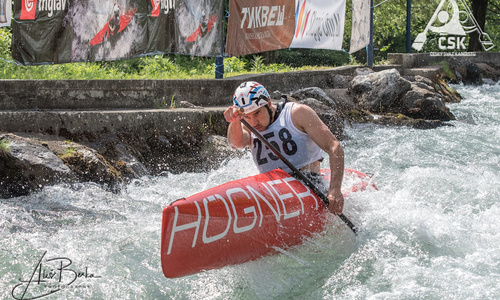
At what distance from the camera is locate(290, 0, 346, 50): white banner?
12258 mm

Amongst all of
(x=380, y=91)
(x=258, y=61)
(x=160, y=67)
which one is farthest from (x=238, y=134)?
(x=258, y=61)

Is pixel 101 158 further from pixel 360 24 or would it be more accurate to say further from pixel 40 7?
pixel 360 24

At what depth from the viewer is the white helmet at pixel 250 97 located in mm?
4934

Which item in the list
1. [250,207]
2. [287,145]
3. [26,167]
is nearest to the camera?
[250,207]

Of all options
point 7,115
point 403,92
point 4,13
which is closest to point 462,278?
point 7,115

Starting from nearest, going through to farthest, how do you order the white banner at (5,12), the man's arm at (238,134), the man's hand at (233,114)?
the man's hand at (233,114), the man's arm at (238,134), the white banner at (5,12)

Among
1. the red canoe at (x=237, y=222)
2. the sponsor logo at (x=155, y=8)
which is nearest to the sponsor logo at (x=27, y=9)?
the sponsor logo at (x=155, y=8)

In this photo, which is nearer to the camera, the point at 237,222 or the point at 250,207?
the point at 237,222

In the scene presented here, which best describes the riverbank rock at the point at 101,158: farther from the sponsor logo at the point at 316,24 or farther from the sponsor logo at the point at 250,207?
the sponsor logo at the point at 316,24

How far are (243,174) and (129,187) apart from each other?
4.58 ft

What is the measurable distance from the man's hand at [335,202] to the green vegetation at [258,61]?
5.45 meters

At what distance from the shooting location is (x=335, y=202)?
4.87 meters

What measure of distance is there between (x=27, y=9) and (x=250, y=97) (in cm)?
472

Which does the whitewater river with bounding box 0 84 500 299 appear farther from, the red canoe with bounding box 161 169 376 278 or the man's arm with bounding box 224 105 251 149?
the man's arm with bounding box 224 105 251 149
